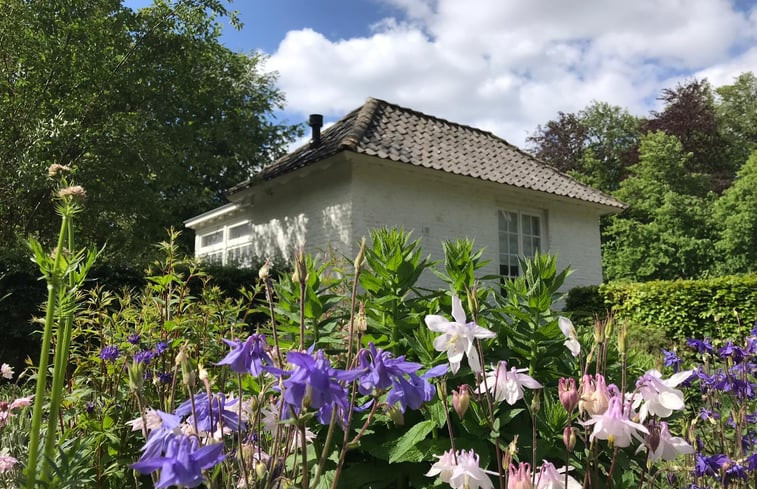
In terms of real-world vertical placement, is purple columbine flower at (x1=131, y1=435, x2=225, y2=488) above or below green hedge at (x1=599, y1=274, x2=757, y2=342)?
above

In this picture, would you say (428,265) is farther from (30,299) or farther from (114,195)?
(114,195)

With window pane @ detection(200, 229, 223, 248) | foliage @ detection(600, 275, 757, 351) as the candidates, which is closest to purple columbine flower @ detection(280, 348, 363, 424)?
foliage @ detection(600, 275, 757, 351)

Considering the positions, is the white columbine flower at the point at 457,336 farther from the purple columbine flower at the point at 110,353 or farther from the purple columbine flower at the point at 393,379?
the purple columbine flower at the point at 110,353

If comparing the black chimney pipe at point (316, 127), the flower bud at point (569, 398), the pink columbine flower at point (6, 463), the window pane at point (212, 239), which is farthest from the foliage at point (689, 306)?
the window pane at point (212, 239)

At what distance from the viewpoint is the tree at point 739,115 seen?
90.0ft

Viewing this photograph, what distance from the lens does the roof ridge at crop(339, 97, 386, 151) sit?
9.50 m

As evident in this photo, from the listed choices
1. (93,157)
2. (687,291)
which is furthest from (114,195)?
(687,291)

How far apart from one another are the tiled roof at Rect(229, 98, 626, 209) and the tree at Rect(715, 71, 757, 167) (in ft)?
61.3

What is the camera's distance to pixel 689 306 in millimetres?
9969

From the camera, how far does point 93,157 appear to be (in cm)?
979

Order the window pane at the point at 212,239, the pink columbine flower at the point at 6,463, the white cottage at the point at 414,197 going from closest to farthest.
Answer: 1. the pink columbine flower at the point at 6,463
2. the white cottage at the point at 414,197
3. the window pane at the point at 212,239

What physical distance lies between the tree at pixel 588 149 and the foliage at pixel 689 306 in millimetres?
17222

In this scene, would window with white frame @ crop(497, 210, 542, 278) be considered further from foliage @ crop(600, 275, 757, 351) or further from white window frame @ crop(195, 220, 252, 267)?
white window frame @ crop(195, 220, 252, 267)

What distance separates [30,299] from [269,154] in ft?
55.5
